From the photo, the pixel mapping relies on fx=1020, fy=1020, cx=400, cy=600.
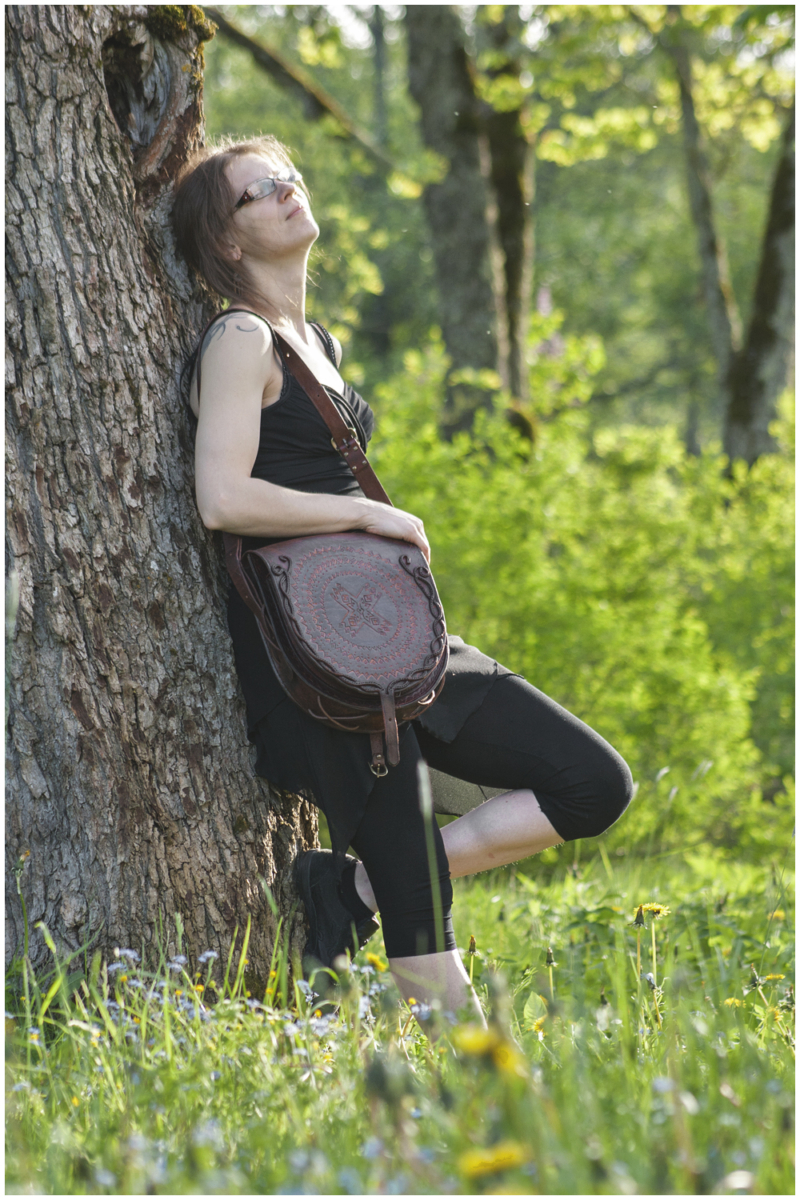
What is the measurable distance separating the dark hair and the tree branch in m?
A: 5.10

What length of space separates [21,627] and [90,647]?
0.15 meters

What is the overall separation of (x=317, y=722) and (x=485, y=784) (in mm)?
516

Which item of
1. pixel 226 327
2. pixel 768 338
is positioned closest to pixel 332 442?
pixel 226 327

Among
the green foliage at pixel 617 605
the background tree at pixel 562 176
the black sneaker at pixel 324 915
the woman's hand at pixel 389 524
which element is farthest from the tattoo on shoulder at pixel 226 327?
the green foliage at pixel 617 605

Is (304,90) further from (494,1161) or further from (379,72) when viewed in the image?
(379,72)

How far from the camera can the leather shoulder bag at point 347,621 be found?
2156 millimetres

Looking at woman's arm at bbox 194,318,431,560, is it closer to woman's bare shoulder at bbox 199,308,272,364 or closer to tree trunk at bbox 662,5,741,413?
woman's bare shoulder at bbox 199,308,272,364

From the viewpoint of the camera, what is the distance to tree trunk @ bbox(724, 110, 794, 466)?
404 inches

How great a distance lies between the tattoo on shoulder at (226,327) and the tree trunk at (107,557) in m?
Answer: 0.17

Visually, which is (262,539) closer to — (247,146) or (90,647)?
(90,647)

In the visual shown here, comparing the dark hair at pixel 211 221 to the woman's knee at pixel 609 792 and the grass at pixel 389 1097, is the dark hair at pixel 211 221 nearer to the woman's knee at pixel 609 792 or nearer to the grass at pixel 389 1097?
the woman's knee at pixel 609 792

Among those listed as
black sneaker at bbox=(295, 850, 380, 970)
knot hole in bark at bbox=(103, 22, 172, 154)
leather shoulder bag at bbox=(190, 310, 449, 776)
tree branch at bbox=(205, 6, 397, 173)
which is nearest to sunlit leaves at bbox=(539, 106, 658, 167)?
tree branch at bbox=(205, 6, 397, 173)

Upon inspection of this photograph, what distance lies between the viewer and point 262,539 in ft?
7.95

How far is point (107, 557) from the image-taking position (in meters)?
2.31
